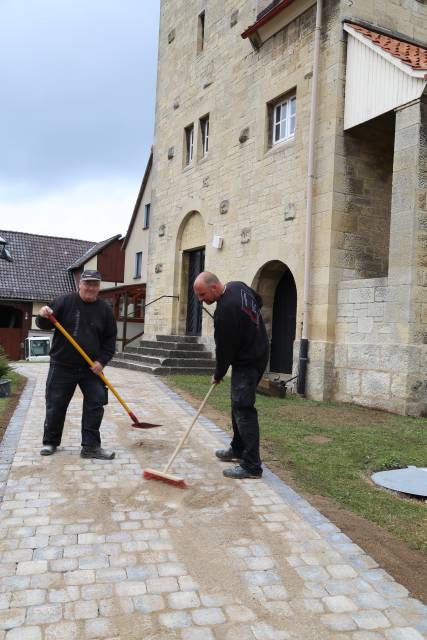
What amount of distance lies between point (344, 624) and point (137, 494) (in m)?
2.12

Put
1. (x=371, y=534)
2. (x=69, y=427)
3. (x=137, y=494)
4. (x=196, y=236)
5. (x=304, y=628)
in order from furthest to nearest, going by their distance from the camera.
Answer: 1. (x=196, y=236)
2. (x=69, y=427)
3. (x=137, y=494)
4. (x=371, y=534)
5. (x=304, y=628)

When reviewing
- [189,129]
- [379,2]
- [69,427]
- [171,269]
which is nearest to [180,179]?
[189,129]

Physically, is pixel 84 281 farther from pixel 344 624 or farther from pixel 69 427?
pixel 344 624

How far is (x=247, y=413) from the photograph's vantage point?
16.4ft

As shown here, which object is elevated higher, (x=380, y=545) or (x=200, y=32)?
(x=200, y=32)

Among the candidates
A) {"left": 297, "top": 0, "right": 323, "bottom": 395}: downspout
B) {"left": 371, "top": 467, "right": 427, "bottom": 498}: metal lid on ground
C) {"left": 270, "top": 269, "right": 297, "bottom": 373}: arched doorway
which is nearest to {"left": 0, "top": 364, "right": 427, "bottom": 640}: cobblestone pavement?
{"left": 371, "top": 467, "right": 427, "bottom": 498}: metal lid on ground

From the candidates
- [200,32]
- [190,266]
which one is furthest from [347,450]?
[200,32]

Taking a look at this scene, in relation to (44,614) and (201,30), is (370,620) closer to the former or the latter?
(44,614)

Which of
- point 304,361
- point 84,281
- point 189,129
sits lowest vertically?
point 304,361

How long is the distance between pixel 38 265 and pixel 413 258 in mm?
28030

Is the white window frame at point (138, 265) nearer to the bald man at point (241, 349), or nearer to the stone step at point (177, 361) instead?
the stone step at point (177, 361)

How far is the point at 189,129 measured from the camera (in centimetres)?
1623

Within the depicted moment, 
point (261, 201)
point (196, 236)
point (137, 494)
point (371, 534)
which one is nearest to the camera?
point (371, 534)

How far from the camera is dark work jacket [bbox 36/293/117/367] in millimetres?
5551
